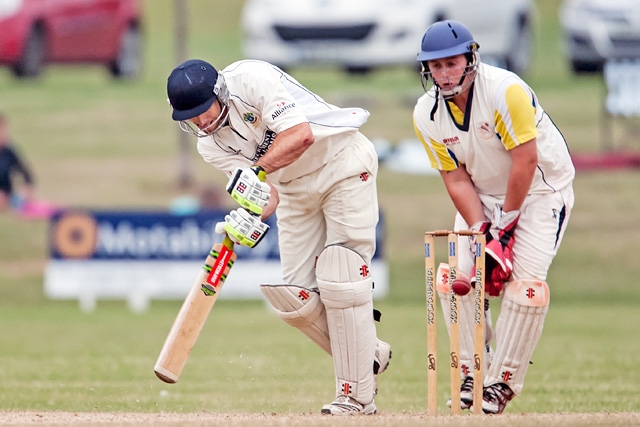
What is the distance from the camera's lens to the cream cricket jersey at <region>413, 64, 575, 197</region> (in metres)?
5.24

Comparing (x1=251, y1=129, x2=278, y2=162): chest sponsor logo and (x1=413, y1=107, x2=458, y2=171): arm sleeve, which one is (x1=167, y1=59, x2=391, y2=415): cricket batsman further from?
(x1=413, y1=107, x2=458, y2=171): arm sleeve

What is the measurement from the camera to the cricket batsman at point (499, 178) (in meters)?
5.25

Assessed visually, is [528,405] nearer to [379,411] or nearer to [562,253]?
[379,411]

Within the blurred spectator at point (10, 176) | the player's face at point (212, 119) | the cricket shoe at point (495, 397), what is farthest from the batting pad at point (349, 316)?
the blurred spectator at point (10, 176)

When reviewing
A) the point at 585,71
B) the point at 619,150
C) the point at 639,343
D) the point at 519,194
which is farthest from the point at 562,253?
the point at 519,194

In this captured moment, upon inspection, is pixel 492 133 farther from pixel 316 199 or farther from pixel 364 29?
pixel 364 29

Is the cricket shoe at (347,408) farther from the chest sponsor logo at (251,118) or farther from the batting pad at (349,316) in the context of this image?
the chest sponsor logo at (251,118)

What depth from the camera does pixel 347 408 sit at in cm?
530

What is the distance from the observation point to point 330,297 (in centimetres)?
532

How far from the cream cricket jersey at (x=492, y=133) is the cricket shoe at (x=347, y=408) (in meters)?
1.17

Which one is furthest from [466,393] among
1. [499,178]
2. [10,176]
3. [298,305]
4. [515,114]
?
[10,176]

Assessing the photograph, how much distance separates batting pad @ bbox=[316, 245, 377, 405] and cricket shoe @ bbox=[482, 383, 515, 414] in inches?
20.3

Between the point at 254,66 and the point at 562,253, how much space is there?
9.00 metres

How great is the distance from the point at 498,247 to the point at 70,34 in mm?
10074
